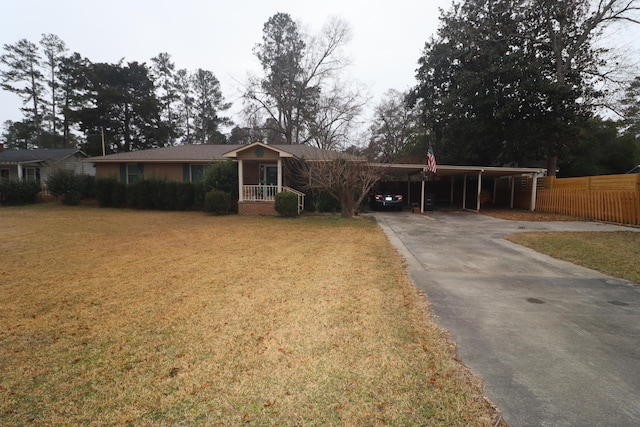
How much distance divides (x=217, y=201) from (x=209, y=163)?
440cm

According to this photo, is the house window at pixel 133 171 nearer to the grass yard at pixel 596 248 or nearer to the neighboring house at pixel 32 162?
the neighboring house at pixel 32 162

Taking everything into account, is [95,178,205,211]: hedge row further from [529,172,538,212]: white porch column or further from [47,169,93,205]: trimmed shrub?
[529,172,538,212]: white porch column

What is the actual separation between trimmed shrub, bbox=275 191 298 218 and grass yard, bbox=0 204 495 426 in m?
7.48

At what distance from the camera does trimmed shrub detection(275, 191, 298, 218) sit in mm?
13672

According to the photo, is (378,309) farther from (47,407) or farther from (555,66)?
(555,66)

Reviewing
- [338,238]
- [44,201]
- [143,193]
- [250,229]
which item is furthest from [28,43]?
[338,238]

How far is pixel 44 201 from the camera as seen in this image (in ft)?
63.8

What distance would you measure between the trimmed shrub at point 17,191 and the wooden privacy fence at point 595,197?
29.0 metres

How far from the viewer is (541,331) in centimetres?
325

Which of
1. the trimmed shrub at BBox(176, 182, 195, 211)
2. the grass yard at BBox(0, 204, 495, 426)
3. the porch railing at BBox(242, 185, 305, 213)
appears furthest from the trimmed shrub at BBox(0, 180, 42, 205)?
the grass yard at BBox(0, 204, 495, 426)

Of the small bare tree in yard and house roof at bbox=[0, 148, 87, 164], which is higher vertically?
house roof at bbox=[0, 148, 87, 164]

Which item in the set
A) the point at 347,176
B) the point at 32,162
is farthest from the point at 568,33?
the point at 32,162

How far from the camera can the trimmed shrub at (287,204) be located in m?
13.7

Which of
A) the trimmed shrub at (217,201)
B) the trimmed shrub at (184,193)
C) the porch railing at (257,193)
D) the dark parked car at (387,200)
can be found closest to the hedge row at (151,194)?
the trimmed shrub at (184,193)
